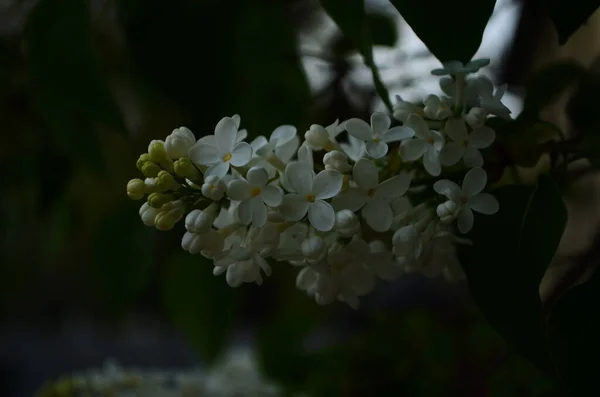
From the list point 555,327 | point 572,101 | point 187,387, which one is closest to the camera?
point 555,327

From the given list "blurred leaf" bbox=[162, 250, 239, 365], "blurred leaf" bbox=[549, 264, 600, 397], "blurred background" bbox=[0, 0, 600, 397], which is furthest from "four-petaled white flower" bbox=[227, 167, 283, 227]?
"blurred leaf" bbox=[162, 250, 239, 365]

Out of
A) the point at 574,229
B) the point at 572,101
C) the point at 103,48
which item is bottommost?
the point at 574,229

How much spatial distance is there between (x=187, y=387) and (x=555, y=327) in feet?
1.59

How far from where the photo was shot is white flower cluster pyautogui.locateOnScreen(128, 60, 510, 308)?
250mm

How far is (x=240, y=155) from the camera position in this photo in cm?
25

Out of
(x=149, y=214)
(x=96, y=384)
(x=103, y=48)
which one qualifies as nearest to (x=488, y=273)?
(x=149, y=214)

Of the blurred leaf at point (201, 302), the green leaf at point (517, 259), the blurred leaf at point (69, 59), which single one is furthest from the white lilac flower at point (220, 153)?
the blurred leaf at point (201, 302)

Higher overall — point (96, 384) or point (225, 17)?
point (225, 17)

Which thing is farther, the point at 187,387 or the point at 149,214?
the point at 187,387

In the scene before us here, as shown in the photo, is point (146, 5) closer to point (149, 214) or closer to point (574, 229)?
point (149, 214)

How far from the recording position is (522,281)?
0.84 ft

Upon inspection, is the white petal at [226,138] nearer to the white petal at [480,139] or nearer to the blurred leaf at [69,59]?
the white petal at [480,139]

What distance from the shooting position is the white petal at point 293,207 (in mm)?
248

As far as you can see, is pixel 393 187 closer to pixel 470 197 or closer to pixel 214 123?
pixel 470 197
